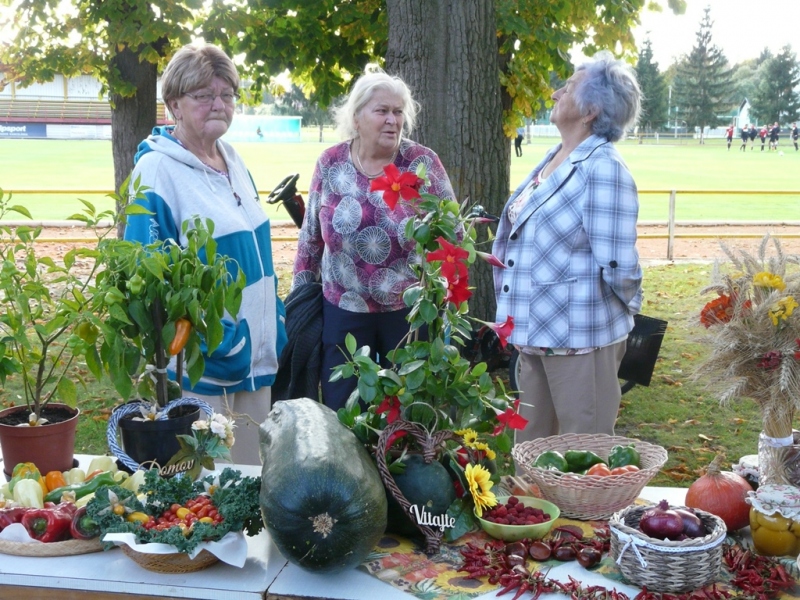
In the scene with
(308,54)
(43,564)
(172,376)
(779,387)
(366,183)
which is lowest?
(43,564)

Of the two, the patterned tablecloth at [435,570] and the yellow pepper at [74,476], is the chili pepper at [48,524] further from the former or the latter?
the patterned tablecloth at [435,570]

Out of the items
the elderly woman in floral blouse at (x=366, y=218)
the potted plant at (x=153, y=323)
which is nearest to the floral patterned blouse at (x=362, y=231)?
the elderly woman in floral blouse at (x=366, y=218)

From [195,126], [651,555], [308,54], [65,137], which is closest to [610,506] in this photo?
[651,555]

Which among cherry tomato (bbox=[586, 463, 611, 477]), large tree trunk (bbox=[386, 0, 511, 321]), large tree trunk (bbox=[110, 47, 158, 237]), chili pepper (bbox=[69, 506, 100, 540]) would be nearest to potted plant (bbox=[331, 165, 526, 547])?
cherry tomato (bbox=[586, 463, 611, 477])

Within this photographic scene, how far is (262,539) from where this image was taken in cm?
208

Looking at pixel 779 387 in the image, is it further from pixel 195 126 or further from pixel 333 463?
pixel 195 126

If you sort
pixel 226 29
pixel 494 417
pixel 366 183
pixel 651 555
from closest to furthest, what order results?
pixel 651 555 < pixel 494 417 < pixel 366 183 < pixel 226 29

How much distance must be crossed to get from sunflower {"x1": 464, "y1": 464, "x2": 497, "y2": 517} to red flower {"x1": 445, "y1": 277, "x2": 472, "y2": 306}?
40 centimetres

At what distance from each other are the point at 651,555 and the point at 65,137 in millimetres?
60538

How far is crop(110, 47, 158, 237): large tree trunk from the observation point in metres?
8.21

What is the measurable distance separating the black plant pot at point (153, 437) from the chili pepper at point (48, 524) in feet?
0.93

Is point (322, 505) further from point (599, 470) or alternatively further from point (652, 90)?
point (652, 90)

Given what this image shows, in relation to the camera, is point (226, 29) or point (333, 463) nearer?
point (333, 463)

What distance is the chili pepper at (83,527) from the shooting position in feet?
6.52
